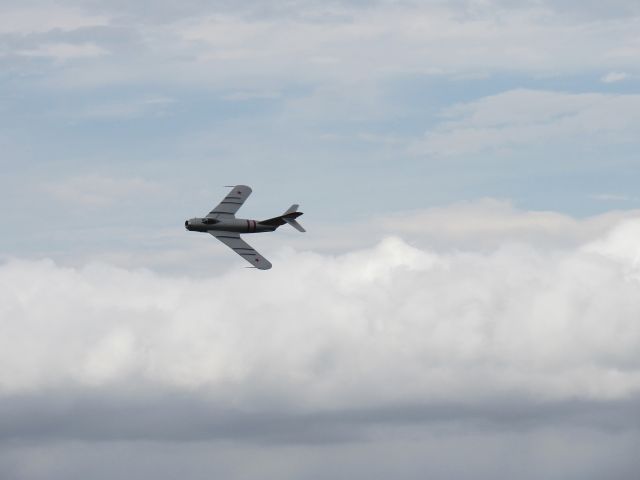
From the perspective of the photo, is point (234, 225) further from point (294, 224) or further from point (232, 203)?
point (294, 224)

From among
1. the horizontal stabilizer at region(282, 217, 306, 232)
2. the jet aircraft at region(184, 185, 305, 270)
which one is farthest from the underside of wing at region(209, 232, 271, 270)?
the horizontal stabilizer at region(282, 217, 306, 232)

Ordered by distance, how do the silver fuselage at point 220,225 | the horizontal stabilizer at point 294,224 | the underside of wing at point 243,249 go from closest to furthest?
the underside of wing at point 243,249 < the silver fuselage at point 220,225 < the horizontal stabilizer at point 294,224

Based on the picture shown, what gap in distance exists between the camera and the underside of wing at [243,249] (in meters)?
179

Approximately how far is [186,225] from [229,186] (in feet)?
32.2

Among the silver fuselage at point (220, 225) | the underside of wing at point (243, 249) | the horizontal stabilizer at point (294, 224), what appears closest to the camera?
the underside of wing at point (243, 249)

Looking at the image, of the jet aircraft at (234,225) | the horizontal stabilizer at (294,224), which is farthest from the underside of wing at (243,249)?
the horizontal stabilizer at (294,224)

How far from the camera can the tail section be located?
186000 mm

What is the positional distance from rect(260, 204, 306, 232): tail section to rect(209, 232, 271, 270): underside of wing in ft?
17.7

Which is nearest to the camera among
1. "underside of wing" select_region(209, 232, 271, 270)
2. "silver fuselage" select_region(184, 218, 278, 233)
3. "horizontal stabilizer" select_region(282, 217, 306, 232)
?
"underside of wing" select_region(209, 232, 271, 270)

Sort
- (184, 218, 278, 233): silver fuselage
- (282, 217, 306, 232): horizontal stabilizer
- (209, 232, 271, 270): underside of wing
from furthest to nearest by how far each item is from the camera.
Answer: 1. (282, 217, 306, 232): horizontal stabilizer
2. (184, 218, 278, 233): silver fuselage
3. (209, 232, 271, 270): underside of wing

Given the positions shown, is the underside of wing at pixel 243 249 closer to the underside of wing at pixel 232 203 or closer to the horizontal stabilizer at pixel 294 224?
the underside of wing at pixel 232 203

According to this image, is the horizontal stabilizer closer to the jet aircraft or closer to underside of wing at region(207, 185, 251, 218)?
the jet aircraft

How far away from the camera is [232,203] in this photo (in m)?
188

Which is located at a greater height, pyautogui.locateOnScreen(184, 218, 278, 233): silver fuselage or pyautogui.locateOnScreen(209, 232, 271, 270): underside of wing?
pyautogui.locateOnScreen(184, 218, 278, 233): silver fuselage
